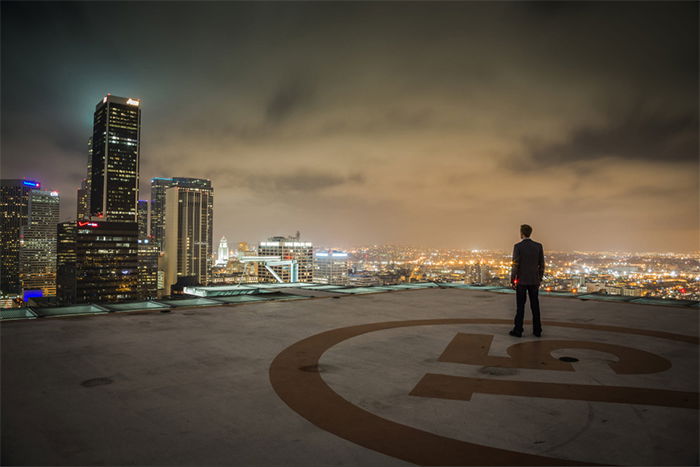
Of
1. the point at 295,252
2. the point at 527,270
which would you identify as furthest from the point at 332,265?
the point at 527,270

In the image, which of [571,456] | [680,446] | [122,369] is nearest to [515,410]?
[571,456]

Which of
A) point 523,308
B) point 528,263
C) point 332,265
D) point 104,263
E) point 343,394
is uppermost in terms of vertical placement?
point 528,263

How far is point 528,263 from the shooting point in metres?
7.29

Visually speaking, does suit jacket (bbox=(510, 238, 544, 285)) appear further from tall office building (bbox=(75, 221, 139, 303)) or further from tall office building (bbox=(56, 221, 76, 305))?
tall office building (bbox=(75, 221, 139, 303))

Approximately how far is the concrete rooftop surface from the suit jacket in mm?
1079

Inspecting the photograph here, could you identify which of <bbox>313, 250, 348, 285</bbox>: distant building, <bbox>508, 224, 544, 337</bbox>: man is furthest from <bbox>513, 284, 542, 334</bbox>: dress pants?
<bbox>313, 250, 348, 285</bbox>: distant building

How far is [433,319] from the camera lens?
338 inches

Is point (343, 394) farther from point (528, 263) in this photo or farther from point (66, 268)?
point (66, 268)

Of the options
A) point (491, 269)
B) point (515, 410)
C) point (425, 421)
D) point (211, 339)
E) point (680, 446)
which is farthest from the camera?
point (491, 269)

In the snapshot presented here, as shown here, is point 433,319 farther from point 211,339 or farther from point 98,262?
point 98,262

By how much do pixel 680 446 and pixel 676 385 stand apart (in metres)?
1.84

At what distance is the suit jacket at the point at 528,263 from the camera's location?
7.25 metres

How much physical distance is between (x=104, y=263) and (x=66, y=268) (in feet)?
64.0

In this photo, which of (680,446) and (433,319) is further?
(433,319)
